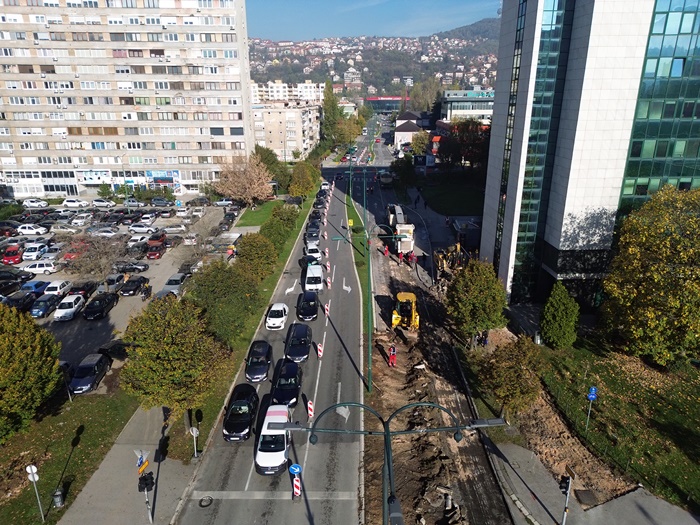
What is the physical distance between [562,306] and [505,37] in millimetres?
21235

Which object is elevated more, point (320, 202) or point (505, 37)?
point (505, 37)

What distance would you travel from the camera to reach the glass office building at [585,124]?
30422 millimetres

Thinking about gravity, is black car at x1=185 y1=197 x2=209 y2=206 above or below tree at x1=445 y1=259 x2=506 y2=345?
below

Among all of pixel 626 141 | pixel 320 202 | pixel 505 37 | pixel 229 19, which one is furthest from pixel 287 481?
pixel 229 19

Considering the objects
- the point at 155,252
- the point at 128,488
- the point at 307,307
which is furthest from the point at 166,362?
the point at 155,252

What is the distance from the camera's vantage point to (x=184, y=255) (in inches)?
1829

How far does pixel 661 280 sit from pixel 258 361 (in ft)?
73.5

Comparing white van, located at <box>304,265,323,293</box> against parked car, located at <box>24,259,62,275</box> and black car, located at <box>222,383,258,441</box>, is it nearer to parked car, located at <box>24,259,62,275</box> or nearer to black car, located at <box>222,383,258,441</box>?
black car, located at <box>222,383,258,441</box>

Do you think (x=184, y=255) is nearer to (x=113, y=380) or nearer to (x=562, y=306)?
(x=113, y=380)

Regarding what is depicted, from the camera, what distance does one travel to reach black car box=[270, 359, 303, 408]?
25.4 metres

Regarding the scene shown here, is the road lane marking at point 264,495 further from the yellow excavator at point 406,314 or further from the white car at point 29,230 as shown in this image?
the white car at point 29,230

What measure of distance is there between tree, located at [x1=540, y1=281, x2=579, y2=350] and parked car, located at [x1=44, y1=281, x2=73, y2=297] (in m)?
36.9

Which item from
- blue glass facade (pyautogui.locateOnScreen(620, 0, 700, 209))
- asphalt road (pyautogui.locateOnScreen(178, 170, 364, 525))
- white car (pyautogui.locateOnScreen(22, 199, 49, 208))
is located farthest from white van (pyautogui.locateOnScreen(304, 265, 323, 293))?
white car (pyautogui.locateOnScreen(22, 199, 49, 208))

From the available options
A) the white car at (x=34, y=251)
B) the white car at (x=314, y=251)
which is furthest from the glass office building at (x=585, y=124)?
the white car at (x=34, y=251)
